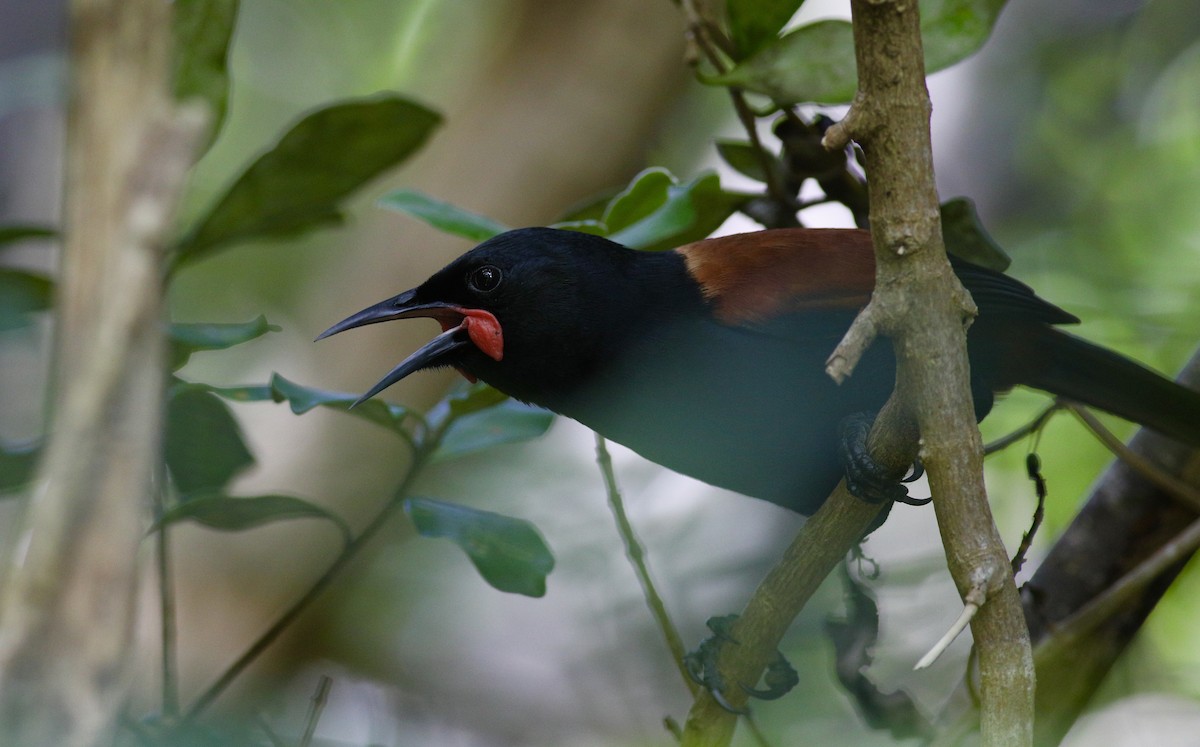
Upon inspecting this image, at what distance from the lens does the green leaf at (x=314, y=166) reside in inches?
104

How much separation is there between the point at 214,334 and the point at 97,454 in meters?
0.87

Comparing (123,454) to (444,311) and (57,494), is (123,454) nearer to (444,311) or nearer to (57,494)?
(57,494)

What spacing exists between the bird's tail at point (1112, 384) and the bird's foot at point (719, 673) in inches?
39.9

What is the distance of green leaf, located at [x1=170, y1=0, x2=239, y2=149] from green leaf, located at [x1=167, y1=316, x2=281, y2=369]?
0.55m

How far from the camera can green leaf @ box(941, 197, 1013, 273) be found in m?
2.76

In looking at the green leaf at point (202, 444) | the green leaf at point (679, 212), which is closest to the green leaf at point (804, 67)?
the green leaf at point (679, 212)

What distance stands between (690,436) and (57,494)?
1.40 m

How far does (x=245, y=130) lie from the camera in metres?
7.21

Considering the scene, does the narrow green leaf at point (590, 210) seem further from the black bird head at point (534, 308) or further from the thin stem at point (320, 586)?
the thin stem at point (320, 586)

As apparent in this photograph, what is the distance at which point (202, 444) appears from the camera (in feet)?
9.09

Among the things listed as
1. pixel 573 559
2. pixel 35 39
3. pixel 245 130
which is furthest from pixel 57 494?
pixel 245 130

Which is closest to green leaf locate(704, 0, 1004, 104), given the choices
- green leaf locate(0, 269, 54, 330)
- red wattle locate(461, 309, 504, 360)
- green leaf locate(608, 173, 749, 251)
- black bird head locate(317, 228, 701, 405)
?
green leaf locate(608, 173, 749, 251)

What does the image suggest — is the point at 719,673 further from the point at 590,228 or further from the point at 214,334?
the point at 214,334

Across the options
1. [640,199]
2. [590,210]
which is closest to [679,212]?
[640,199]
